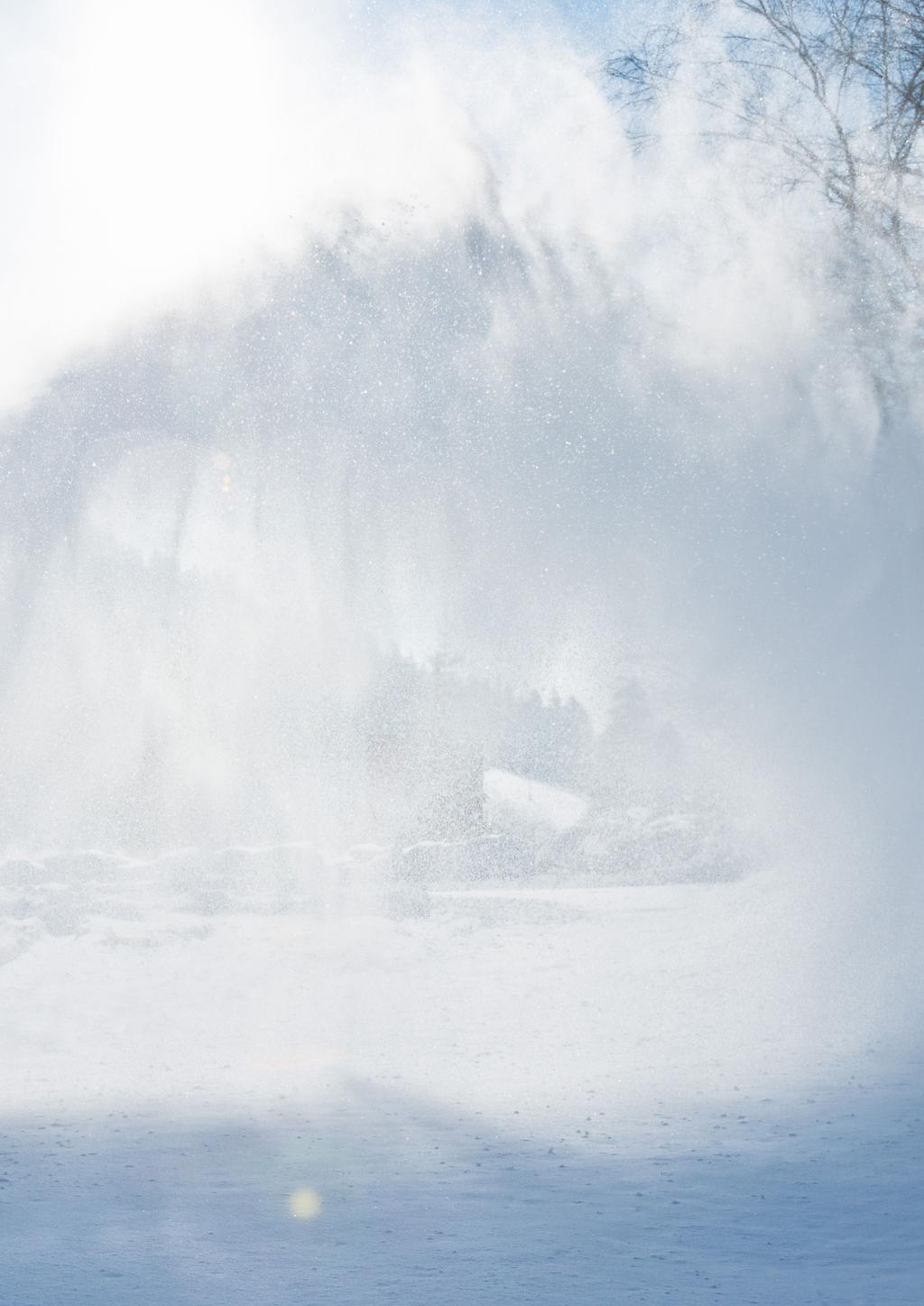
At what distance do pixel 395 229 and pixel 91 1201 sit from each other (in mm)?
5180

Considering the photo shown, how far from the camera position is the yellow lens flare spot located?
3016 millimetres

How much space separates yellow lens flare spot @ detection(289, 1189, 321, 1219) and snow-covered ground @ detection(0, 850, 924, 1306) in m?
0.02

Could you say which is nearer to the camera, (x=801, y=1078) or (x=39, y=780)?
(x=801, y=1078)

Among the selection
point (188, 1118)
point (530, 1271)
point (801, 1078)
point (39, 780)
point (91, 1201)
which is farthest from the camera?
point (39, 780)

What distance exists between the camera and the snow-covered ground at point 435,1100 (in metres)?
2.64

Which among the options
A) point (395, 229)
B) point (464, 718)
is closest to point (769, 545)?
point (464, 718)

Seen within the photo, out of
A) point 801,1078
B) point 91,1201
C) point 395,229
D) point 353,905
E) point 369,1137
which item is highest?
point 395,229

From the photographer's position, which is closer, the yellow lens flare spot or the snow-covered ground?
the snow-covered ground

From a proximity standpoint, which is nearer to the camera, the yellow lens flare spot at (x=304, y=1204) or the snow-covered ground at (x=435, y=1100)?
the snow-covered ground at (x=435, y=1100)

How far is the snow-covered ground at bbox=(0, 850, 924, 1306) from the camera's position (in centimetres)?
264

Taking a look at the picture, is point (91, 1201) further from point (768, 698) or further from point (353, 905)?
point (768, 698)

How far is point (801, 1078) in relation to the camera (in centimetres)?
441

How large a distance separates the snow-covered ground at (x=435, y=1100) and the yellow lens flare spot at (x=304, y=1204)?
0.6 inches

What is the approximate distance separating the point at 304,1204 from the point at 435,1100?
4.14 ft
